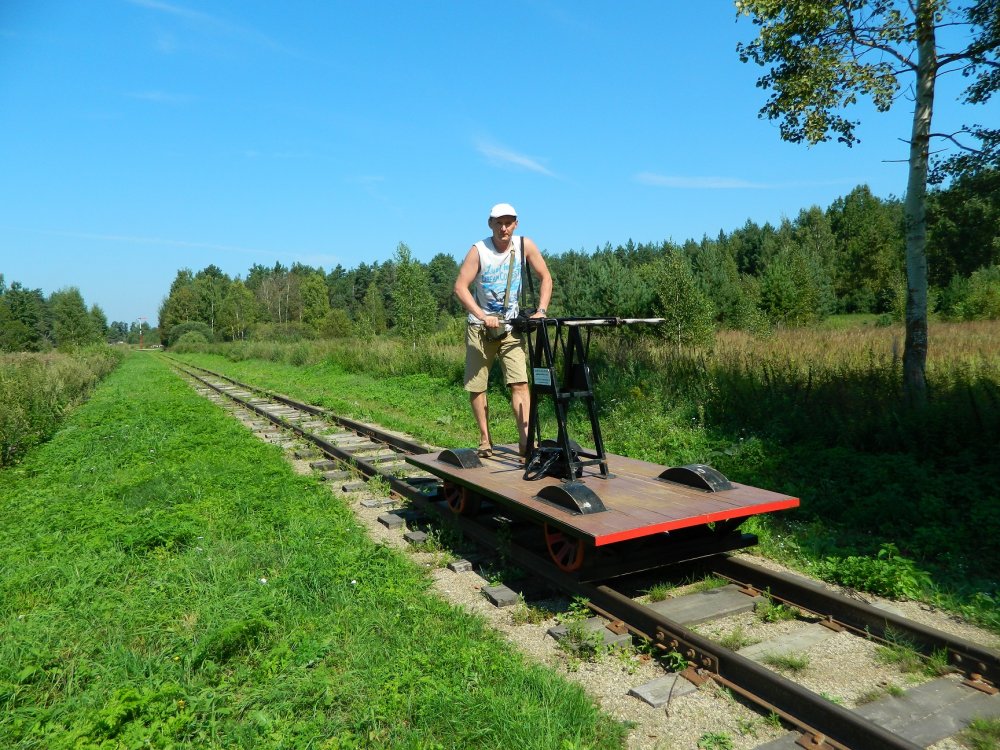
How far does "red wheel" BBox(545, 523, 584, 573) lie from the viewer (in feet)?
13.7

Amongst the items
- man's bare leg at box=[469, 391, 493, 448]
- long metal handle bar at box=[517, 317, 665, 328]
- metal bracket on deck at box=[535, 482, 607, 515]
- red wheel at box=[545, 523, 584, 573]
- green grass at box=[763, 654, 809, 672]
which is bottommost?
green grass at box=[763, 654, 809, 672]

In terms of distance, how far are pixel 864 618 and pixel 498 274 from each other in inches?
143

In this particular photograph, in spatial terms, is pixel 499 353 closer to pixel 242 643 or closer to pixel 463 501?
pixel 463 501

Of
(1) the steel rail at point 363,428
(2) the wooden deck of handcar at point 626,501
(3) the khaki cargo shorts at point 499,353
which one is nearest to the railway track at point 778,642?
(2) the wooden deck of handcar at point 626,501

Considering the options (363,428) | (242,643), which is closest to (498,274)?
(242,643)

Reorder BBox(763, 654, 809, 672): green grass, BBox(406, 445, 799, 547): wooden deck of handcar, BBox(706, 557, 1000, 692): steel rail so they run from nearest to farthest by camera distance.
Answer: BBox(706, 557, 1000, 692): steel rail, BBox(763, 654, 809, 672): green grass, BBox(406, 445, 799, 547): wooden deck of handcar

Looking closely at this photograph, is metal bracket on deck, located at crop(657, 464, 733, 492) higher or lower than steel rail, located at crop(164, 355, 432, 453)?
higher

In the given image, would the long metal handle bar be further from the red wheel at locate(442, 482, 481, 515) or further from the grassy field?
the grassy field

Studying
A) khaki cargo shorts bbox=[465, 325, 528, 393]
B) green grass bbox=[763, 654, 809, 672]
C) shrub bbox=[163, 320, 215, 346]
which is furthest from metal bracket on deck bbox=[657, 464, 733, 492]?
shrub bbox=[163, 320, 215, 346]

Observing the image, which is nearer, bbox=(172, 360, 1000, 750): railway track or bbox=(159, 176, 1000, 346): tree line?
bbox=(172, 360, 1000, 750): railway track

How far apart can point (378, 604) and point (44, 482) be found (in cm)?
606

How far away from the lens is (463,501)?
586 centimetres

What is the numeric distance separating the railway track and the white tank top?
1.84 m

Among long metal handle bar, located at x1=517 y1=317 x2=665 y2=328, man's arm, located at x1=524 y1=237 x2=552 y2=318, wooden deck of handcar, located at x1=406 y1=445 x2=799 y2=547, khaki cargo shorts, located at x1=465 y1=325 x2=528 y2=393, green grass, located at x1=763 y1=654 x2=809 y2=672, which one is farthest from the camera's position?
khaki cargo shorts, located at x1=465 y1=325 x2=528 y2=393
